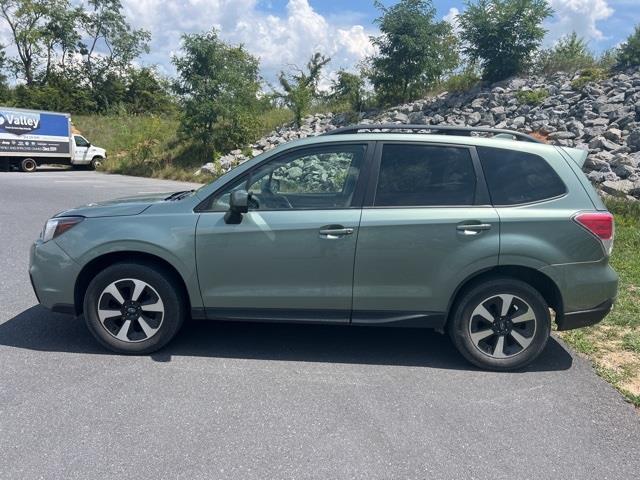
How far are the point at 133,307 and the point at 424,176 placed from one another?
248cm

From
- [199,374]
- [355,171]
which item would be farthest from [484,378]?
[199,374]

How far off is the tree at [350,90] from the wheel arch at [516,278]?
68.0 feet

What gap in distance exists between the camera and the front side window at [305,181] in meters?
4.19

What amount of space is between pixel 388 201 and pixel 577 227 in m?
1.39

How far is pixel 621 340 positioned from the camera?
15.8ft

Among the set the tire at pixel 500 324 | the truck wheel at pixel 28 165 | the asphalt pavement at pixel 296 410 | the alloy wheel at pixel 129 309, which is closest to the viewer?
the asphalt pavement at pixel 296 410

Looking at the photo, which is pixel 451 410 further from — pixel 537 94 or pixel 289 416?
Result: pixel 537 94

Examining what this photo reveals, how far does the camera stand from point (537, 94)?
18344mm

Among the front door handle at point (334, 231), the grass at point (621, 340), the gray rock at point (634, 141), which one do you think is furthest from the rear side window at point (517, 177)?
the gray rock at point (634, 141)

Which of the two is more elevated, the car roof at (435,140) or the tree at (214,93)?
the tree at (214,93)

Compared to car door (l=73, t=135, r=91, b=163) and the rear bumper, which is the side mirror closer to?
the rear bumper

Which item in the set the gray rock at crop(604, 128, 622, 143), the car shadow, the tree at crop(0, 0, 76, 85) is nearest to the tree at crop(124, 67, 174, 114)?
the tree at crop(0, 0, 76, 85)

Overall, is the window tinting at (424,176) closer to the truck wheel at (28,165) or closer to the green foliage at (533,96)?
the green foliage at (533,96)

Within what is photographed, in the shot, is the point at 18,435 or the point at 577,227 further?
the point at 577,227
